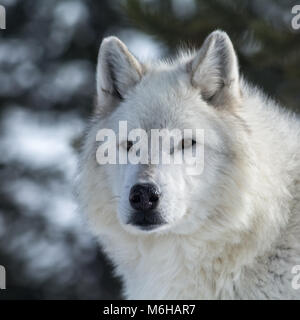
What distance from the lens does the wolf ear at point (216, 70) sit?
5.77m

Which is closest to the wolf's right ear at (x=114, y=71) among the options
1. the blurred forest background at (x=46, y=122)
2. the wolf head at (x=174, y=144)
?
the wolf head at (x=174, y=144)

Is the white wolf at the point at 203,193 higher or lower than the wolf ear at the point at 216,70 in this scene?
lower

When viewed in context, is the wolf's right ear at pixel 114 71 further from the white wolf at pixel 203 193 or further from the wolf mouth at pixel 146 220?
the wolf mouth at pixel 146 220

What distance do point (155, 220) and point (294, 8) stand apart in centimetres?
636

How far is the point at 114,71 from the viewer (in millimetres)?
6180

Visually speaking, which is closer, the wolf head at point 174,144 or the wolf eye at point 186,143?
the wolf head at point 174,144

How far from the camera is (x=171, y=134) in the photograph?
219 inches

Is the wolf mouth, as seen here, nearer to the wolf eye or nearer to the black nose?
the black nose

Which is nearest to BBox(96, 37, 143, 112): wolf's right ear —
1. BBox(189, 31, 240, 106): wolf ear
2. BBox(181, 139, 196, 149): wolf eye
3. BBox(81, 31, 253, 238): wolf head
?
BBox(81, 31, 253, 238): wolf head

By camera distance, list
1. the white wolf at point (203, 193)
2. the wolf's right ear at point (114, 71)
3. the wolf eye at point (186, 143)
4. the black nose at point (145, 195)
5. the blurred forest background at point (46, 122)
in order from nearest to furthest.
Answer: the black nose at point (145, 195)
the white wolf at point (203, 193)
the wolf eye at point (186, 143)
the wolf's right ear at point (114, 71)
the blurred forest background at point (46, 122)

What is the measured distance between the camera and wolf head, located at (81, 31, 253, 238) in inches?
211

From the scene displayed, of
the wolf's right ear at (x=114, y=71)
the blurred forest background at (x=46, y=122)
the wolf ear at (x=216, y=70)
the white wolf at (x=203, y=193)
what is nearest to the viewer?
the white wolf at (x=203, y=193)

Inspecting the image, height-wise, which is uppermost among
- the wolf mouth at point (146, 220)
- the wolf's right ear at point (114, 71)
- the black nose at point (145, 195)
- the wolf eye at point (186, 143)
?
the wolf's right ear at point (114, 71)
